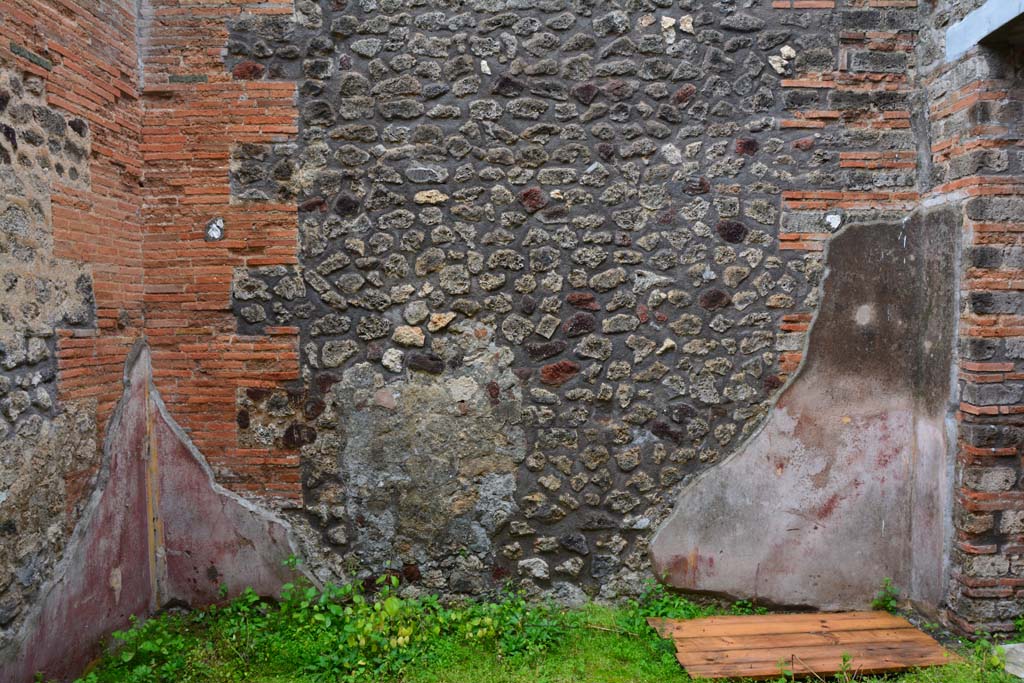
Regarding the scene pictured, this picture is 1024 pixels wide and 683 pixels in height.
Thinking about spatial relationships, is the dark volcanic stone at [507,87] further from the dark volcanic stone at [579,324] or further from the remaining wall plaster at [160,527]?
the remaining wall plaster at [160,527]

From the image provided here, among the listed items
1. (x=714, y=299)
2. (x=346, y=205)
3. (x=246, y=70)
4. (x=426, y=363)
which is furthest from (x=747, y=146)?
(x=246, y=70)

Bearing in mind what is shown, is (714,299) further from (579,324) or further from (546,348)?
(546,348)

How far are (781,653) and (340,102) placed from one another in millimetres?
3941

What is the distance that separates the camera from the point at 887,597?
12.5 feet

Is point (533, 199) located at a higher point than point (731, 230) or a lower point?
higher

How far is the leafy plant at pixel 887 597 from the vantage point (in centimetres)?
381

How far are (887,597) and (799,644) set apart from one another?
81cm

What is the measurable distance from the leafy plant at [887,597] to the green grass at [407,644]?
44 cm

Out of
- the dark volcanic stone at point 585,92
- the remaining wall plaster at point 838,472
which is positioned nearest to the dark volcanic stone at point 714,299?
the remaining wall plaster at point 838,472

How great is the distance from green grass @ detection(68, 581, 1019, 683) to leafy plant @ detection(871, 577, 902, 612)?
442mm

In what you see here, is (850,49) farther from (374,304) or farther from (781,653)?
(781,653)

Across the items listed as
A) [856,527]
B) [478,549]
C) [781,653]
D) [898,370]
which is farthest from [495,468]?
[898,370]

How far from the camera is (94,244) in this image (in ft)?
11.2

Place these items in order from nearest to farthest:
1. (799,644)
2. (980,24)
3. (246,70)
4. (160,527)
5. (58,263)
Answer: (58,263), (980,24), (799,644), (246,70), (160,527)
